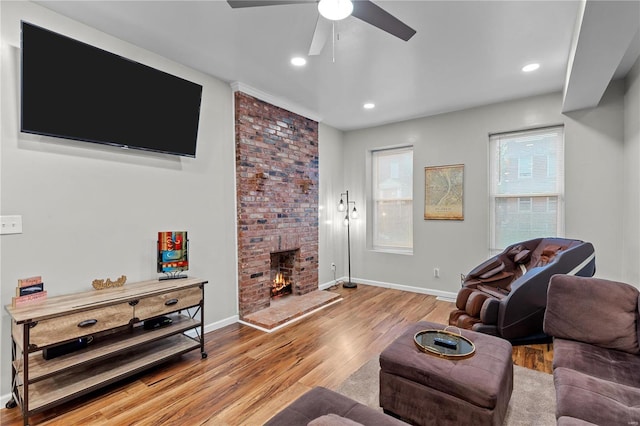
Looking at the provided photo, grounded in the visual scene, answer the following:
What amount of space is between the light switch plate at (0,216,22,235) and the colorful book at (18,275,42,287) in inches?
13.0

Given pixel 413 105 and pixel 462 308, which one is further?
pixel 413 105

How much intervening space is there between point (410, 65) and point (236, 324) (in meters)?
3.40

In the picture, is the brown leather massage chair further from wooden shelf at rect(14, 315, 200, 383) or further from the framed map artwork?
wooden shelf at rect(14, 315, 200, 383)

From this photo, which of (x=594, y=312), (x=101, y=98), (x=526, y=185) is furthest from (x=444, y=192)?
(x=101, y=98)

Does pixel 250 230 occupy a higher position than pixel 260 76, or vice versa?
pixel 260 76

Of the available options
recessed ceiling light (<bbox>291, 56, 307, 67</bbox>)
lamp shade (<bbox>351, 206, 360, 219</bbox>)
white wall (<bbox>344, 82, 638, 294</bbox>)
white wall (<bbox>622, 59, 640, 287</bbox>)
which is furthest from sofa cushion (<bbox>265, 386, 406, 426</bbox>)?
lamp shade (<bbox>351, 206, 360, 219</bbox>)

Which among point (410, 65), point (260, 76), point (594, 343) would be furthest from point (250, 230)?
point (594, 343)

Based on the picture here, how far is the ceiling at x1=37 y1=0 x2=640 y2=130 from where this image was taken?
2.16 m

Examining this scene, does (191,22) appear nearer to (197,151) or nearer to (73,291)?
(197,151)

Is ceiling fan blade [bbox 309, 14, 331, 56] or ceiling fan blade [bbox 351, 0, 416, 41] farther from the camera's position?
ceiling fan blade [bbox 309, 14, 331, 56]

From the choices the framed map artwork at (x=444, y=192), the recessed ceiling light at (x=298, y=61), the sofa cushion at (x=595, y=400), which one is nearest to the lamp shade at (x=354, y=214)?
the framed map artwork at (x=444, y=192)

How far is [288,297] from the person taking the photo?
4.40m

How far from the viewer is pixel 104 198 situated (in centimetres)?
252

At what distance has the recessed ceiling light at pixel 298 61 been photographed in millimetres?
2889
